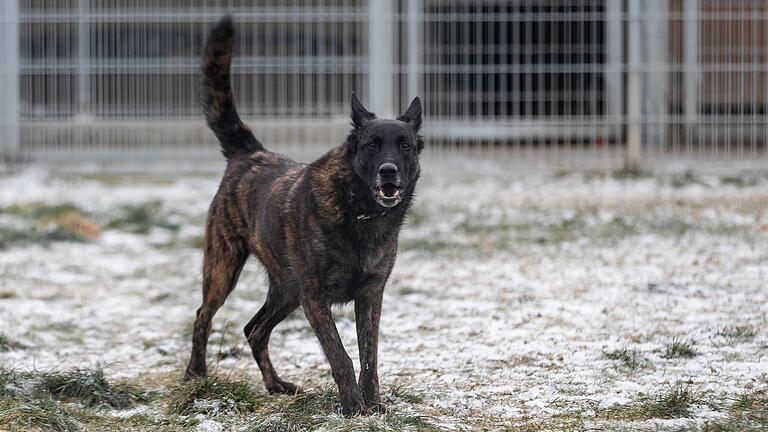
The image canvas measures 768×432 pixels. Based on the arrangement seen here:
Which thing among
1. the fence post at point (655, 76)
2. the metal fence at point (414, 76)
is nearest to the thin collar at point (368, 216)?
the metal fence at point (414, 76)

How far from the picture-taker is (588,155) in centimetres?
1276

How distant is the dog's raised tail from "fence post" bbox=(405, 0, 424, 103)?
24.5 ft

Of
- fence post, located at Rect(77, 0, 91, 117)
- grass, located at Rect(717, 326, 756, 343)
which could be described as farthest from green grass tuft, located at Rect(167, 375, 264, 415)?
fence post, located at Rect(77, 0, 91, 117)

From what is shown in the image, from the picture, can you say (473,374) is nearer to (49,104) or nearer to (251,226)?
(251,226)

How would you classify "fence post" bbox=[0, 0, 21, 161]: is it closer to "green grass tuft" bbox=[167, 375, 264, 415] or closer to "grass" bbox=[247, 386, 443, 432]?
"green grass tuft" bbox=[167, 375, 264, 415]

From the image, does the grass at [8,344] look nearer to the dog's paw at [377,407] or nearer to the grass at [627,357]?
the dog's paw at [377,407]

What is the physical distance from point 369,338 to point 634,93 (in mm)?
8727

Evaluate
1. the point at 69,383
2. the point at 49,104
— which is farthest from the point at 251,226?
the point at 49,104

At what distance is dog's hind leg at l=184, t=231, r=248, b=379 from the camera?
16.8ft

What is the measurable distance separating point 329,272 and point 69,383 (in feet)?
4.09

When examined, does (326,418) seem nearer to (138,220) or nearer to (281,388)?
(281,388)

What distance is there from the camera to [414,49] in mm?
12859

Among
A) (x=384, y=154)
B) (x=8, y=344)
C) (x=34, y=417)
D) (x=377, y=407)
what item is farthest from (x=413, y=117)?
(x=8, y=344)

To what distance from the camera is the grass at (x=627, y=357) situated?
5027 millimetres
